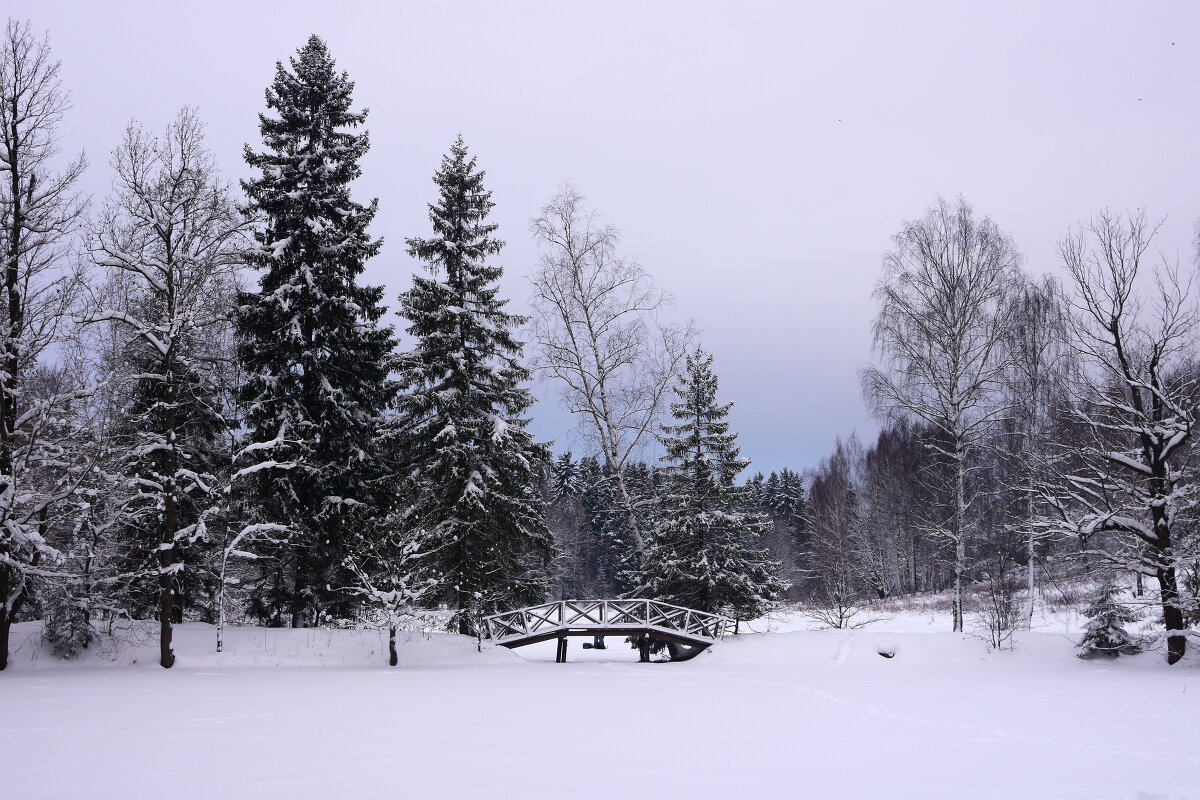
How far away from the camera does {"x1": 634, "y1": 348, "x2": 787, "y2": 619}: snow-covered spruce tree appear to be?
1906 cm

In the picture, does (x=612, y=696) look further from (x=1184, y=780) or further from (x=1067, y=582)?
(x=1067, y=582)

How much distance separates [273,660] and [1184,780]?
51.9 feet

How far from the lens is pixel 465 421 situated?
17.6 metres

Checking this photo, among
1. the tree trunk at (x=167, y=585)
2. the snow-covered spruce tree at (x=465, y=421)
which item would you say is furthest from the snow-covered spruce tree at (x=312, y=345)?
the tree trunk at (x=167, y=585)

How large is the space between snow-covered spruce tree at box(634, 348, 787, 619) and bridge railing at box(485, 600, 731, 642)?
909 mm

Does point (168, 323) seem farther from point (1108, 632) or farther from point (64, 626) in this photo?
point (1108, 632)

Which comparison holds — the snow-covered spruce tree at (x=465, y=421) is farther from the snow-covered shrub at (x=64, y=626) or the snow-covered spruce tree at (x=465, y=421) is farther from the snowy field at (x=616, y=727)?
the snow-covered shrub at (x=64, y=626)

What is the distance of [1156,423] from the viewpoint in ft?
41.8

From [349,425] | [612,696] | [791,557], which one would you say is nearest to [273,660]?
[349,425]

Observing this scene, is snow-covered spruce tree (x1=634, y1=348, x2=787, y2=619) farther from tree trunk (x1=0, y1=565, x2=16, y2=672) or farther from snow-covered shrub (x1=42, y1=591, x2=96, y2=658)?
tree trunk (x1=0, y1=565, x2=16, y2=672)

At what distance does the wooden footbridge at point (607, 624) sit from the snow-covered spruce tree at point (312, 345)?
14.7 feet

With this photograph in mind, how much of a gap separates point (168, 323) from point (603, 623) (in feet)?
40.4

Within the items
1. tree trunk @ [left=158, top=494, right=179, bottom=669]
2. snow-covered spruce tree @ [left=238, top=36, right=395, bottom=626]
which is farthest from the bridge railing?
tree trunk @ [left=158, top=494, right=179, bottom=669]

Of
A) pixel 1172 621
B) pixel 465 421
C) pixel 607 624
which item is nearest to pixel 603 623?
pixel 607 624
